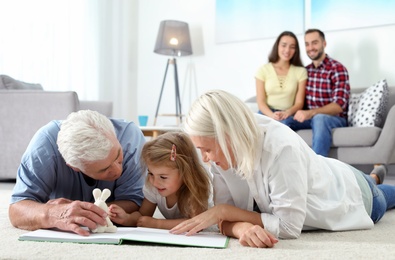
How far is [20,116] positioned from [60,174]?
1.70m

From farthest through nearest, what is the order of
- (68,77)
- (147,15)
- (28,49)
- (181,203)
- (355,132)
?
(147,15)
(68,77)
(28,49)
(355,132)
(181,203)

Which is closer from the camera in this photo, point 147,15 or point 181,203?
point 181,203

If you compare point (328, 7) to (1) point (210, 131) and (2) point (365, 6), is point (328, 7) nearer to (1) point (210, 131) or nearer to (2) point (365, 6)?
(2) point (365, 6)

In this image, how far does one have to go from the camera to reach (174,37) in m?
4.89

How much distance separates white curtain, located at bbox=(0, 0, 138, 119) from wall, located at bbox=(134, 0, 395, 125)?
181mm

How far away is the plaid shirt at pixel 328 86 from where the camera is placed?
12.2 ft

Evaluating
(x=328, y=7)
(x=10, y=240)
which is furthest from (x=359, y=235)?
(x=328, y=7)

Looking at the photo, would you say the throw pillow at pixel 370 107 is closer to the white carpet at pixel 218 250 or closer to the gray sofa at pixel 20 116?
the gray sofa at pixel 20 116

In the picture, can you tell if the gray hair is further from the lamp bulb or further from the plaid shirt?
the lamp bulb

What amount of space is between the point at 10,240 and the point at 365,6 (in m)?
3.71

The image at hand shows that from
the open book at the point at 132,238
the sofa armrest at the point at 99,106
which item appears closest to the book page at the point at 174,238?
the open book at the point at 132,238

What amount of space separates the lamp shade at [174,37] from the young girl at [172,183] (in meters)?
3.37

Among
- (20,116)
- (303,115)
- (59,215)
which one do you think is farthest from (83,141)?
(303,115)

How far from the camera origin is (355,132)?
11.2 feet
